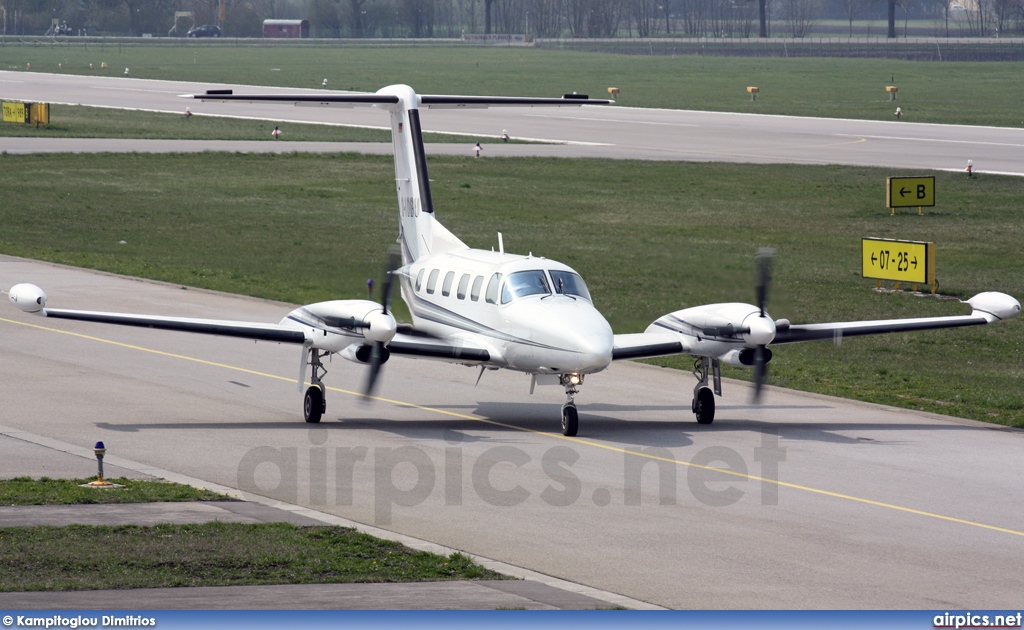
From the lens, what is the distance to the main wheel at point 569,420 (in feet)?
69.8

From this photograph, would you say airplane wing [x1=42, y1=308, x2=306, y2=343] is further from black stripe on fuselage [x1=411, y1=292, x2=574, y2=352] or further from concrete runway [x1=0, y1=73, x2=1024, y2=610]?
black stripe on fuselage [x1=411, y1=292, x2=574, y2=352]

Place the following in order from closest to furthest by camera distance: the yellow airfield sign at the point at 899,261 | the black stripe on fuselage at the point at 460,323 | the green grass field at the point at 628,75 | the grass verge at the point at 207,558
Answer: the grass verge at the point at 207,558 < the black stripe on fuselage at the point at 460,323 < the yellow airfield sign at the point at 899,261 < the green grass field at the point at 628,75

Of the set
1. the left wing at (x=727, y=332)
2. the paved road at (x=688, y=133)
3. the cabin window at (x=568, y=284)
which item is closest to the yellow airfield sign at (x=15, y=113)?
the paved road at (x=688, y=133)

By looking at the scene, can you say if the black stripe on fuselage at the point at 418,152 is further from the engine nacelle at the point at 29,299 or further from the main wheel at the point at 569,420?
the engine nacelle at the point at 29,299

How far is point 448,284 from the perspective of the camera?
23.2 metres

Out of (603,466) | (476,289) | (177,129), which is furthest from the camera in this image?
(177,129)

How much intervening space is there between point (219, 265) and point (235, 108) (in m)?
62.6

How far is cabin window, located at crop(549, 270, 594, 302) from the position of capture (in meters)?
21.9

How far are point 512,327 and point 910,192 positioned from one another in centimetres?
3043

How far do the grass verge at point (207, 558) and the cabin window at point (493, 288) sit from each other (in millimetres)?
6736

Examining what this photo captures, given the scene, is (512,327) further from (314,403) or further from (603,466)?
(314,403)

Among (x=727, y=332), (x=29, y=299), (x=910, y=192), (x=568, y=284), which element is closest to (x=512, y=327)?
(x=568, y=284)

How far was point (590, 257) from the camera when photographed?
4103 cm

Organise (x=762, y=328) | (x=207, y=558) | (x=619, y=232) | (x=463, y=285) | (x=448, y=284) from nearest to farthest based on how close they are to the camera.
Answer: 1. (x=207, y=558)
2. (x=762, y=328)
3. (x=463, y=285)
4. (x=448, y=284)
5. (x=619, y=232)
